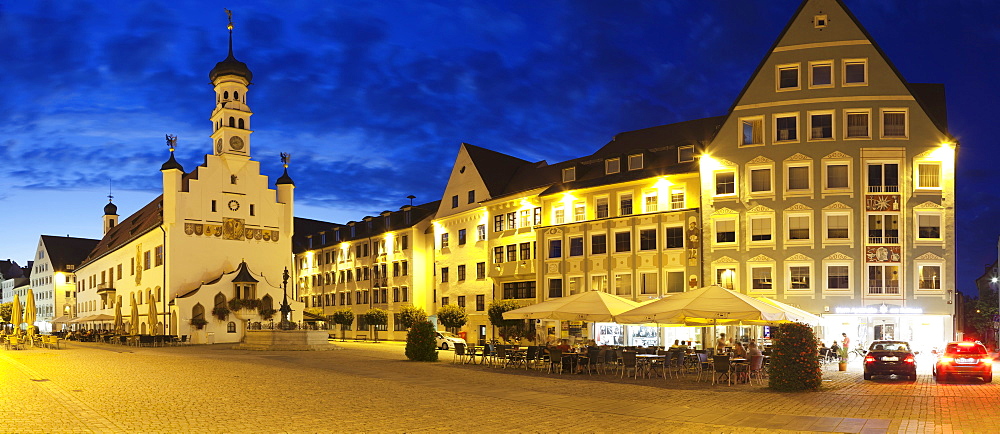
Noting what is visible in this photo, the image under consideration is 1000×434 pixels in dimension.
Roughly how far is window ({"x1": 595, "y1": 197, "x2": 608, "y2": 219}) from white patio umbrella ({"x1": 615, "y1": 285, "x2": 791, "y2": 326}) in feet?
86.1

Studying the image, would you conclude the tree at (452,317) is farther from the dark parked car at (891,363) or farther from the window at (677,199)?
the dark parked car at (891,363)

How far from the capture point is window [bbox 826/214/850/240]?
1793 inches

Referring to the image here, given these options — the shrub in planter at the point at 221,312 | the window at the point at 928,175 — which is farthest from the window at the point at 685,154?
the shrub in planter at the point at 221,312

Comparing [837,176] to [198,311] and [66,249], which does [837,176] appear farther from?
[66,249]

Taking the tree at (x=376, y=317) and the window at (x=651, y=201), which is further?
the tree at (x=376, y=317)

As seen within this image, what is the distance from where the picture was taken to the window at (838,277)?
45.2m

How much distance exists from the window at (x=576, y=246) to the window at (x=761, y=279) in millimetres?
12501

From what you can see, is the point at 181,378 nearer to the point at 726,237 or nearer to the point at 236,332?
the point at 726,237

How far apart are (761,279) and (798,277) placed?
1989mm

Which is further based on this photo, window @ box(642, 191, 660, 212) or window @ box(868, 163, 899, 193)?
window @ box(642, 191, 660, 212)

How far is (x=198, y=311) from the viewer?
72.1m

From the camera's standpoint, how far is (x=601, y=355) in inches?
1219

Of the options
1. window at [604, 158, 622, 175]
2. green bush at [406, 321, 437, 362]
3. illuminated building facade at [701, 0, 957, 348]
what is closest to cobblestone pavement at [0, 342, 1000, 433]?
green bush at [406, 321, 437, 362]

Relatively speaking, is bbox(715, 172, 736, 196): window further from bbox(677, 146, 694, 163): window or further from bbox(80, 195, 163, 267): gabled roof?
bbox(80, 195, 163, 267): gabled roof
